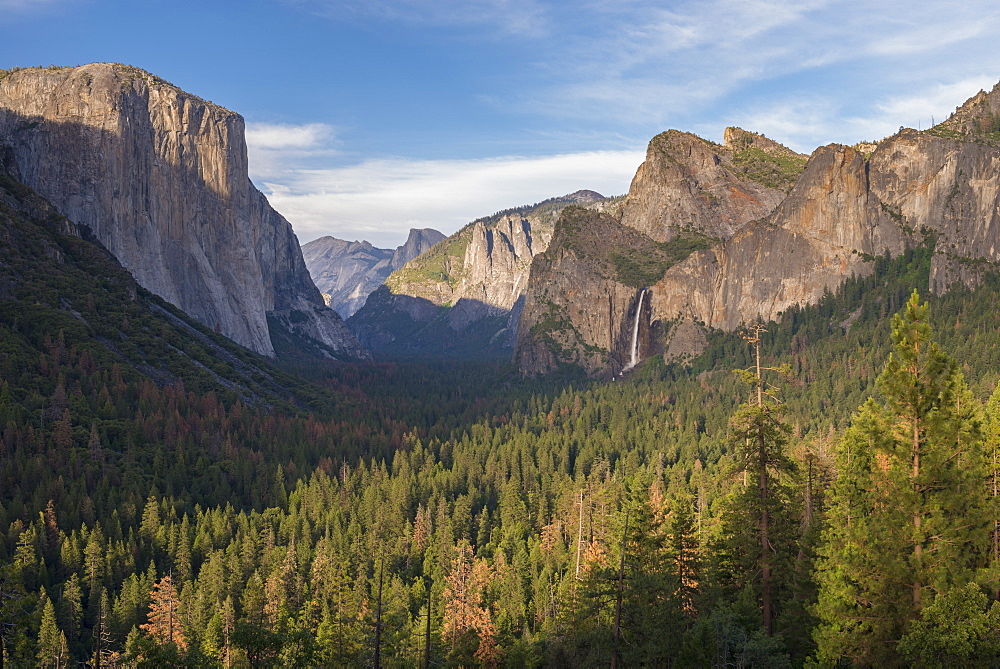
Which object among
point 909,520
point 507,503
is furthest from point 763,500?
point 507,503

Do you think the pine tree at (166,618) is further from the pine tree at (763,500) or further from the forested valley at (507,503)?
the pine tree at (763,500)

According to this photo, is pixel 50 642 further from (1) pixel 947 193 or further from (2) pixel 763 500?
(1) pixel 947 193

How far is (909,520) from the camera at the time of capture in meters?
30.3

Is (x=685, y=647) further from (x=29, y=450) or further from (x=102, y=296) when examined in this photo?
(x=102, y=296)

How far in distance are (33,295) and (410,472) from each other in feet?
263

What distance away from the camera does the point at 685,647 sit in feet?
121

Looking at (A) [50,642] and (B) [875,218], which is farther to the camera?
(B) [875,218]


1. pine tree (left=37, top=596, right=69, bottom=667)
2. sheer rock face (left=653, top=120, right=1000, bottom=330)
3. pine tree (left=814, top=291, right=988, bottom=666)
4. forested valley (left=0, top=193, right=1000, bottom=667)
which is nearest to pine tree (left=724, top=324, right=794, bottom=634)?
forested valley (left=0, top=193, right=1000, bottom=667)

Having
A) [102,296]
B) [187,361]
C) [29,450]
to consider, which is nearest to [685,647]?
[29,450]

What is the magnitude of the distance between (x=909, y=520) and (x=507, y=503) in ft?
245

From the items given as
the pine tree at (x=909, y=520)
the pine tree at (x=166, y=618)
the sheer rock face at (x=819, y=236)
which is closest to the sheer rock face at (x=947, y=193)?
the sheer rock face at (x=819, y=236)

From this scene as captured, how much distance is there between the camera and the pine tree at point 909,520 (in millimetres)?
29625

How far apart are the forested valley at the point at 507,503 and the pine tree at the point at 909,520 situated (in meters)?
0.11

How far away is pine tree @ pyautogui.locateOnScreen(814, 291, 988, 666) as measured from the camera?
2962 centimetres
